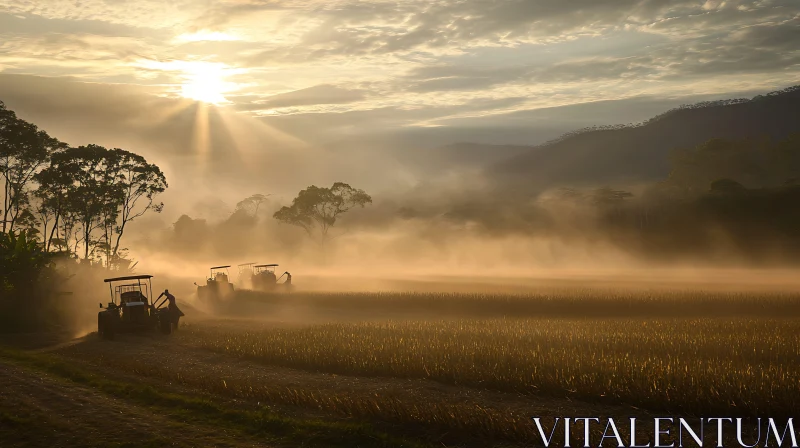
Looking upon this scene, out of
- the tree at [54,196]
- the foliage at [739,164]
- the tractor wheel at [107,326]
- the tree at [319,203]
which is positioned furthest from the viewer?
the foliage at [739,164]

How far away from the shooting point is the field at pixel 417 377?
659 inches

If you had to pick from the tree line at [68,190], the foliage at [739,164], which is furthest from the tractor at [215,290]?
the foliage at [739,164]

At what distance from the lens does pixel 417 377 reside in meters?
22.5

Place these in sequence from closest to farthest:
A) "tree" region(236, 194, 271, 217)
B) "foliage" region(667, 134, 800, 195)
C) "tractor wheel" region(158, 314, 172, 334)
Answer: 1. "tractor wheel" region(158, 314, 172, 334)
2. "foliage" region(667, 134, 800, 195)
3. "tree" region(236, 194, 271, 217)

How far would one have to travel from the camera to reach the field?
1673 centimetres

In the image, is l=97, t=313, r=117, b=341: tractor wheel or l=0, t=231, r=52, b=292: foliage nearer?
l=97, t=313, r=117, b=341: tractor wheel

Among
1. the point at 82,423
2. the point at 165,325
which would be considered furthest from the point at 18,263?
the point at 82,423

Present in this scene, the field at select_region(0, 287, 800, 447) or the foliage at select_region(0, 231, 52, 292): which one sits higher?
the foliage at select_region(0, 231, 52, 292)

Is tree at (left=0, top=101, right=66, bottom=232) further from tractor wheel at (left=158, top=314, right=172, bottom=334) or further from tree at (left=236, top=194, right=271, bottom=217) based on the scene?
tree at (left=236, top=194, right=271, bottom=217)

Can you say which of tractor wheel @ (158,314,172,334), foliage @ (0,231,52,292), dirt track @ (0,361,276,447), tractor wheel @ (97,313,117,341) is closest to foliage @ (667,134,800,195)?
tractor wheel @ (158,314,172,334)

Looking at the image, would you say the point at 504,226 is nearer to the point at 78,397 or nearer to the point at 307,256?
the point at 307,256

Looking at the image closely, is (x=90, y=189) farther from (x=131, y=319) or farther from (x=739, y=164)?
(x=739, y=164)

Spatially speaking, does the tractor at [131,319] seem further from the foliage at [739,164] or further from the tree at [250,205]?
the tree at [250,205]

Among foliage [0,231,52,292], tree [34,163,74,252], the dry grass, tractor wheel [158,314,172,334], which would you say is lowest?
the dry grass
